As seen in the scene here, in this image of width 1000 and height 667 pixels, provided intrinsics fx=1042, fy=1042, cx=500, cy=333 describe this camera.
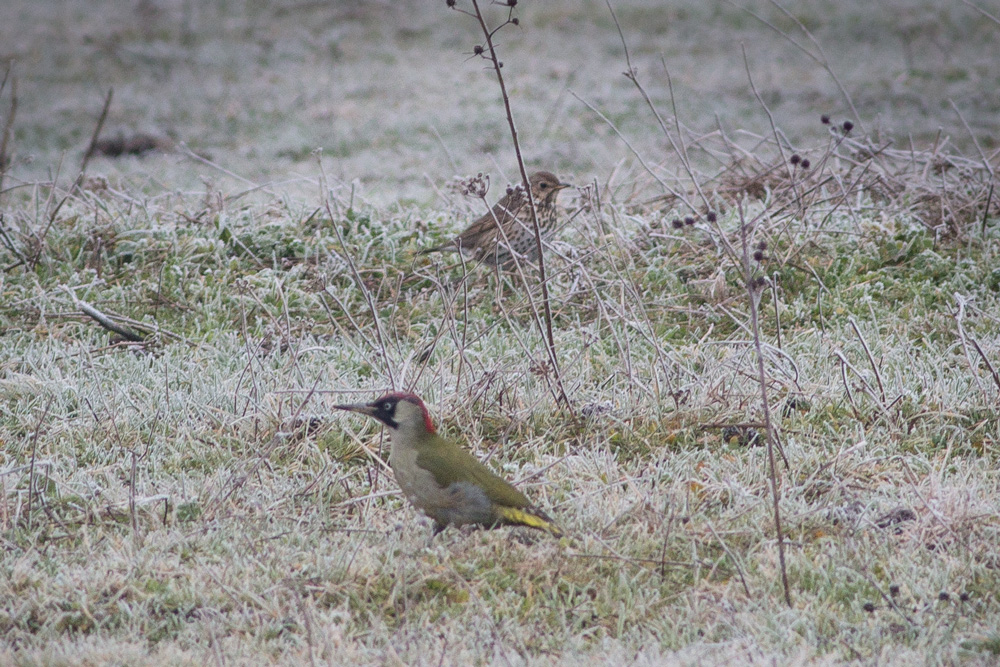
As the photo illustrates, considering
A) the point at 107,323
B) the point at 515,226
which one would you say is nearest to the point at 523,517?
the point at 107,323

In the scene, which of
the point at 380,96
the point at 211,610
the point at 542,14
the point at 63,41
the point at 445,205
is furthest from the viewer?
the point at 542,14

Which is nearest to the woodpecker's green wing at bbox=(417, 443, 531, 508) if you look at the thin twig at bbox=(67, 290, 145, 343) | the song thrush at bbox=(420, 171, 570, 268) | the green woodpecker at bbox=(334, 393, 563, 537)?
the green woodpecker at bbox=(334, 393, 563, 537)

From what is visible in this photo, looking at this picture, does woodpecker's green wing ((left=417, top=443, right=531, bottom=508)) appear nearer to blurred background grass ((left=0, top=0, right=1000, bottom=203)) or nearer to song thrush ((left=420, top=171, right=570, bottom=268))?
song thrush ((left=420, top=171, right=570, bottom=268))

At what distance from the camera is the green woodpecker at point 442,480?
350 cm

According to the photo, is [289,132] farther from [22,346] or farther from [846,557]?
[846,557]

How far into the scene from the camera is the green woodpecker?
3500mm

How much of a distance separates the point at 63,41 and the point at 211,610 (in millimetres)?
15715

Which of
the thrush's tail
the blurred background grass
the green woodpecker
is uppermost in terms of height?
the green woodpecker

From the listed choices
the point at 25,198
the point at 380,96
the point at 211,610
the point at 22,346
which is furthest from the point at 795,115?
the point at 211,610

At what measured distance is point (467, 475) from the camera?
3.51 m

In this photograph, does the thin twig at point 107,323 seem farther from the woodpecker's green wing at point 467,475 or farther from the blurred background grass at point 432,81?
the blurred background grass at point 432,81

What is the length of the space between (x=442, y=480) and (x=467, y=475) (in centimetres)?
9

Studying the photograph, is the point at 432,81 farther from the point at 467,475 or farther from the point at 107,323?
the point at 467,475

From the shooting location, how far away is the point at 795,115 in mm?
12664
